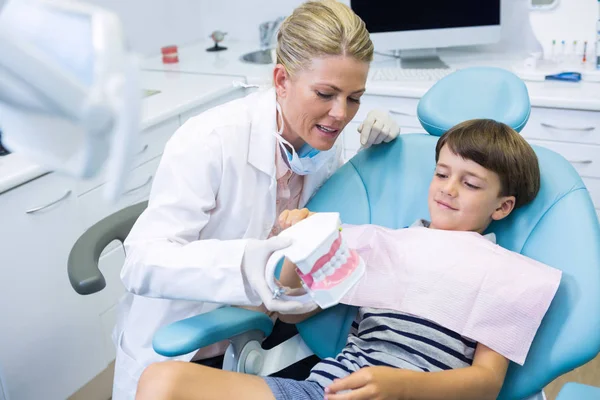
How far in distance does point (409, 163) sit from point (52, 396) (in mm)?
1407

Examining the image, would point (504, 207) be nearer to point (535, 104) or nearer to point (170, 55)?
point (535, 104)

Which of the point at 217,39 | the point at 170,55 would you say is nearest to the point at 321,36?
the point at 170,55

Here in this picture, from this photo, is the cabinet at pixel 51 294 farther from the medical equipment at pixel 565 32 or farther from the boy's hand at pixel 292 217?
the medical equipment at pixel 565 32

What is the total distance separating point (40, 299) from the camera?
1.98 metres

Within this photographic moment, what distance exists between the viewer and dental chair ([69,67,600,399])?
46.1 inches

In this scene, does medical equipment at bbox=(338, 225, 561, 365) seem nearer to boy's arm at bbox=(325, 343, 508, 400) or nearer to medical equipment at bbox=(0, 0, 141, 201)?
boy's arm at bbox=(325, 343, 508, 400)

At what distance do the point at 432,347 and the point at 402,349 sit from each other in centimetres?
6

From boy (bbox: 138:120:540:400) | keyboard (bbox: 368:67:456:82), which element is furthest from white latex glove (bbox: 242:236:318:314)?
keyboard (bbox: 368:67:456:82)

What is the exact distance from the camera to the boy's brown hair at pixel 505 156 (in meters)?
1.32

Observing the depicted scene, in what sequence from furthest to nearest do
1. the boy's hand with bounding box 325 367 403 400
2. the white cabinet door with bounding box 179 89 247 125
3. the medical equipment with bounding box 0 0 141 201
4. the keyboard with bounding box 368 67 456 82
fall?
the keyboard with bounding box 368 67 456 82 < the white cabinet door with bounding box 179 89 247 125 < the boy's hand with bounding box 325 367 403 400 < the medical equipment with bounding box 0 0 141 201

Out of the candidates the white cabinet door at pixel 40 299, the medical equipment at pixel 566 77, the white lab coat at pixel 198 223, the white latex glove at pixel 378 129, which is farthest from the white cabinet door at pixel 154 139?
the medical equipment at pixel 566 77

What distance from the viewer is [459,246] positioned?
1299 millimetres

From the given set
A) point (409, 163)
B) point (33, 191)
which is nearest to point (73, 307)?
point (33, 191)

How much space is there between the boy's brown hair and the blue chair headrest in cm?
9
